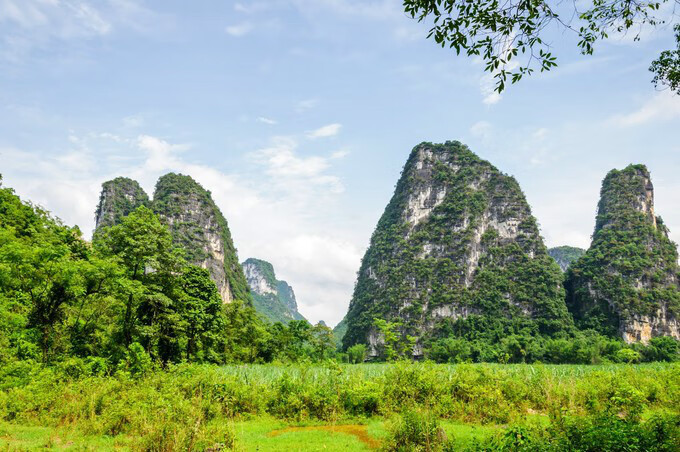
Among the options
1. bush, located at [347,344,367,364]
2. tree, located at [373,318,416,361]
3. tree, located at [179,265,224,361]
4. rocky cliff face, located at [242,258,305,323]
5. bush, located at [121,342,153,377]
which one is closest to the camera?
tree, located at [373,318,416,361]

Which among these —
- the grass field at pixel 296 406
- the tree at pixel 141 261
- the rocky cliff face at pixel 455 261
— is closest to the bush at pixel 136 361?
the grass field at pixel 296 406

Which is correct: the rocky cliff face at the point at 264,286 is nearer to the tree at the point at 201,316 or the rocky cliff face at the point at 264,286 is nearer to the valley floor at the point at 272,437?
the tree at the point at 201,316

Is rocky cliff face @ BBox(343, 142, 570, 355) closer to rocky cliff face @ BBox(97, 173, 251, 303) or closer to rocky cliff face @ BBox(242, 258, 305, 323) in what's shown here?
rocky cliff face @ BBox(97, 173, 251, 303)

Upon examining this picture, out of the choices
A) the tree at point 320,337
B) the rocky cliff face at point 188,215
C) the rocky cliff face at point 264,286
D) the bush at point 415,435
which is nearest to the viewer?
the bush at point 415,435

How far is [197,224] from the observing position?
7669 centimetres

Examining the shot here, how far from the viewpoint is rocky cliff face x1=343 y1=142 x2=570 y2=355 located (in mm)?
72312

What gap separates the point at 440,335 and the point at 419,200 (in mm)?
31682

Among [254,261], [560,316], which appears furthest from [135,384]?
[254,261]

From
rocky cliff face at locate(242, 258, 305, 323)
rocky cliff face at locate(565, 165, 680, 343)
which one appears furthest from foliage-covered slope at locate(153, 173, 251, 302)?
rocky cliff face at locate(242, 258, 305, 323)

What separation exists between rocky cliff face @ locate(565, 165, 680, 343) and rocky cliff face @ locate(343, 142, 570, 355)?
5.21 metres

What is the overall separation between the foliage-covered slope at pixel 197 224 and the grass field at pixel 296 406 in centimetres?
6028

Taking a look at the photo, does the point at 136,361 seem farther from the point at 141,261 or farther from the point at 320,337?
the point at 320,337

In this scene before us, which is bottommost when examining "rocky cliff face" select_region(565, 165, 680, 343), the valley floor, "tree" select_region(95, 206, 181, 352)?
the valley floor

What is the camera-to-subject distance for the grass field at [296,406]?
26.7 ft
